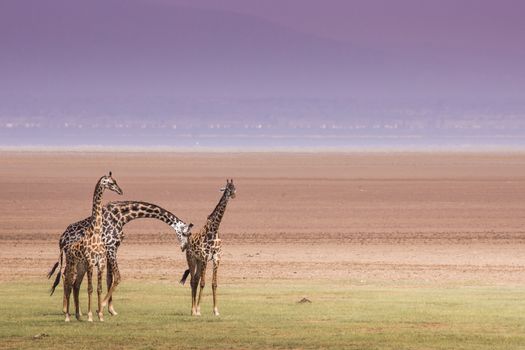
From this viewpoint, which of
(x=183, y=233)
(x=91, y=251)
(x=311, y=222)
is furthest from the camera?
(x=311, y=222)

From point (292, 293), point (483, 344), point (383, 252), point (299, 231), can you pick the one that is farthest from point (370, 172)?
point (483, 344)

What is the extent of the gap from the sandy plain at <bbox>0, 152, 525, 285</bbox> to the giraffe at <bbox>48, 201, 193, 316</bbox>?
5.68m

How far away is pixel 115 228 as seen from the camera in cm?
1656

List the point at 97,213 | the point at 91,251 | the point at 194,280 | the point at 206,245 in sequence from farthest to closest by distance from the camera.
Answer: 1. the point at 194,280
2. the point at 206,245
3. the point at 97,213
4. the point at 91,251

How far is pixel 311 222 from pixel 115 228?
19760mm

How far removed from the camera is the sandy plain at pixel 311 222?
24.8 meters

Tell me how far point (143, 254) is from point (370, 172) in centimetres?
3925

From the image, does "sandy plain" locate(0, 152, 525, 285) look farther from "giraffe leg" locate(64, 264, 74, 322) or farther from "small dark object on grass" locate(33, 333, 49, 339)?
"small dark object on grass" locate(33, 333, 49, 339)

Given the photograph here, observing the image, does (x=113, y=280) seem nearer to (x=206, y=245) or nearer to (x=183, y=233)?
(x=183, y=233)

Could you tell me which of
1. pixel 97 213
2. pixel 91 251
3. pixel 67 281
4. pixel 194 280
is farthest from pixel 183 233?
pixel 67 281

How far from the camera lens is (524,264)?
84.1 feet

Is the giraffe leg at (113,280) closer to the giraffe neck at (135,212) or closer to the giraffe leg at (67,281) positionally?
the giraffe neck at (135,212)

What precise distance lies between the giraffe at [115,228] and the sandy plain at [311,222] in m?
5.68

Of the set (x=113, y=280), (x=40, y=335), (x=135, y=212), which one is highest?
(x=135, y=212)
